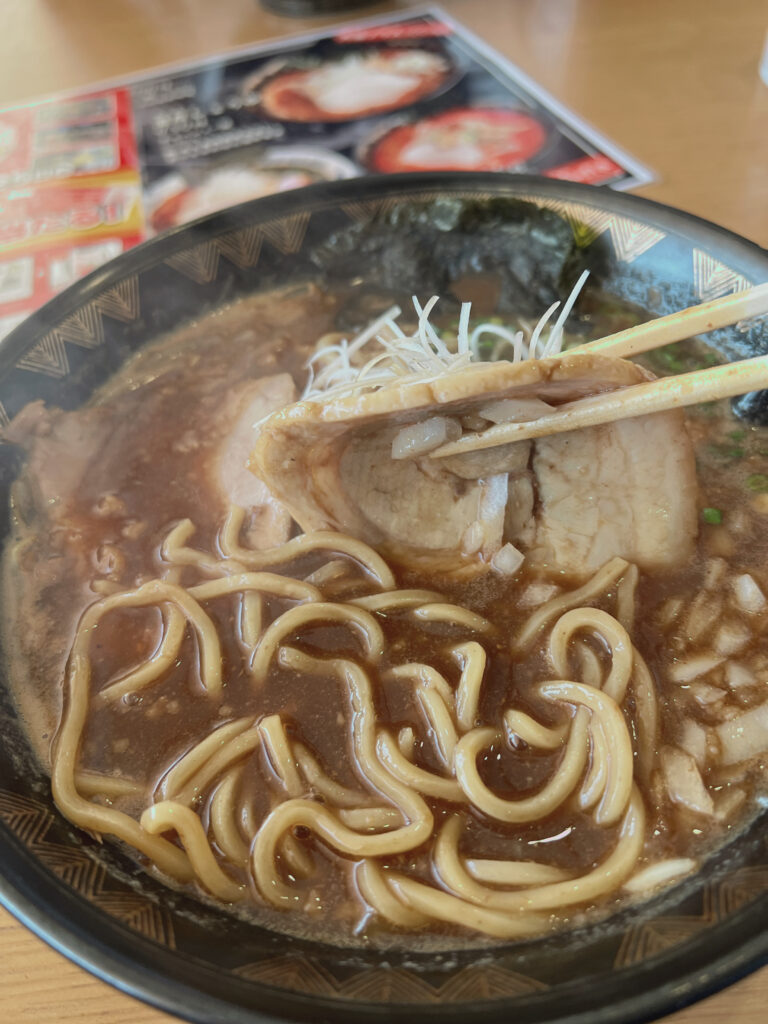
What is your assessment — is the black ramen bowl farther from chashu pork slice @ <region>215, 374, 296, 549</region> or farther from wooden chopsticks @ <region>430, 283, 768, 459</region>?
wooden chopsticks @ <region>430, 283, 768, 459</region>

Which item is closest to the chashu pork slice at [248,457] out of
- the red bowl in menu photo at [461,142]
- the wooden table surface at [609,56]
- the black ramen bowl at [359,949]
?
the black ramen bowl at [359,949]

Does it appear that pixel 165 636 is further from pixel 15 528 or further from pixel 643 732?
pixel 643 732

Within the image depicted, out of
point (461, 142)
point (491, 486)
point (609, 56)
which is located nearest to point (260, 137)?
point (461, 142)

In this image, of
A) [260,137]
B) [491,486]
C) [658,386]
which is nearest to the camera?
[658,386]

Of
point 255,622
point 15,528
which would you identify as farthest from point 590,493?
point 15,528

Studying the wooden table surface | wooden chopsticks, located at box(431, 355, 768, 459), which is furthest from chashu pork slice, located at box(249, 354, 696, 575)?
the wooden table surface

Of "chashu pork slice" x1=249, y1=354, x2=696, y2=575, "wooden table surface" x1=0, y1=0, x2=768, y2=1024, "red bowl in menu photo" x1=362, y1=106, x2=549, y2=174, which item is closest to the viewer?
"chashu pork slice" x1=249, y1=354, x2=696, y2=575

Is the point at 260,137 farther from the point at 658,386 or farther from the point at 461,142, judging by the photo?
the point at 658,386
